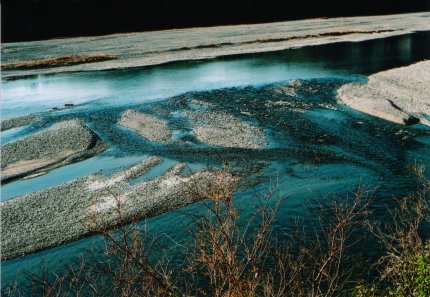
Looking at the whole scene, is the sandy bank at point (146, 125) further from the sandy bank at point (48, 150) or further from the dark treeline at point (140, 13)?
the dark treeline at point (140, 13)

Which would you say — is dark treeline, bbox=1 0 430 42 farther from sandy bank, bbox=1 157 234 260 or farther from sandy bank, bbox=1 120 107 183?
sandy bank, bbox=1 157 234 260

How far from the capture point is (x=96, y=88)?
3412 cm

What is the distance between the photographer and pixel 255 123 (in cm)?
2248

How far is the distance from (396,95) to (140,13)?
66064 mm

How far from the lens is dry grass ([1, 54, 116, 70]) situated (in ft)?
149

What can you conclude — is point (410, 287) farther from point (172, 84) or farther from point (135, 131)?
point (172, 84)

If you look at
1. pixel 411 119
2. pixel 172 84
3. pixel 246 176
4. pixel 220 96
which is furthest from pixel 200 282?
pixel 172 84

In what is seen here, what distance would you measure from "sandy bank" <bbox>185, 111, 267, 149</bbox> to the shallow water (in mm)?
599

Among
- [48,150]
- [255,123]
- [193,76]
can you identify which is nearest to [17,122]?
[48,150]

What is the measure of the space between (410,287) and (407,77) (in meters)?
23.9

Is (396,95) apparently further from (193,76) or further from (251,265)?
(251,265)

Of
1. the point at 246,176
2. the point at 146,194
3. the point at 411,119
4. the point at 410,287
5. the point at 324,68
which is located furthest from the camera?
the point at 324,68

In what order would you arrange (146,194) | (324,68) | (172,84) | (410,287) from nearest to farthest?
(410,287), (146,194), (172,84), (324,68)

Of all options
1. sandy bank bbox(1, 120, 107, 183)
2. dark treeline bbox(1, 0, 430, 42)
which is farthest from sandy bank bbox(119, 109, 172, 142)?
dark treeline bbox(1, 0, 430, 42)
